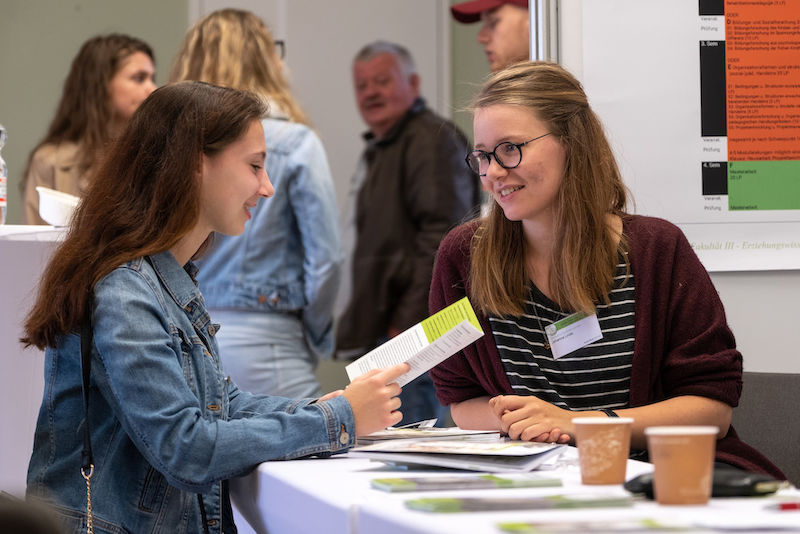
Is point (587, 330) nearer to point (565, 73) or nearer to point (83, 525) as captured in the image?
point (565, 73)

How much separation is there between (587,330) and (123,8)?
3.98 metres

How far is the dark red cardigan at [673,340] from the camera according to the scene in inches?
77.4

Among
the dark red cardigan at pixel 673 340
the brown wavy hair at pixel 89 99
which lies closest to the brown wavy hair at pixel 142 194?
the dark red cardigan at pixel 673 340

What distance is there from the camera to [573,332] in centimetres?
201

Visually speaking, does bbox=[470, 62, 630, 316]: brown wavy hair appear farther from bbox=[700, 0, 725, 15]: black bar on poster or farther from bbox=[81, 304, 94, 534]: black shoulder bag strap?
bbox=[81, 304, 94, 534]: black shoulder bag strap

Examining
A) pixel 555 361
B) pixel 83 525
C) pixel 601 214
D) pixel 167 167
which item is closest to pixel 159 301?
pixel 167 167

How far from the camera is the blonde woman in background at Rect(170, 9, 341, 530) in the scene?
10.2ft

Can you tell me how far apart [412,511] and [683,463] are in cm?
30

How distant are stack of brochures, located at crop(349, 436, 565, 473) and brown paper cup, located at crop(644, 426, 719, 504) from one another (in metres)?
0.31

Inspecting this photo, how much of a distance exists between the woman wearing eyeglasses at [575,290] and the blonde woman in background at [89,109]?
1.99 m

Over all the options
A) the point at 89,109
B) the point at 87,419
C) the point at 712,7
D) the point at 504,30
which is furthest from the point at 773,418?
the point at 89,109

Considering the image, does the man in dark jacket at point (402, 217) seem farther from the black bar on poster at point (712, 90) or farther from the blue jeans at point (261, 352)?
the black bar on poster at point (712, 90)

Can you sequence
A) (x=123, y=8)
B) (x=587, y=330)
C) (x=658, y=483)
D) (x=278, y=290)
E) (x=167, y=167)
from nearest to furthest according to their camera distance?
(x=658, y=483) < (x=167, y=167) < (x=587, y=330) < (x=278, y=290) < (x=123, y=8)

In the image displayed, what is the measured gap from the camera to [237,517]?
1822mm
